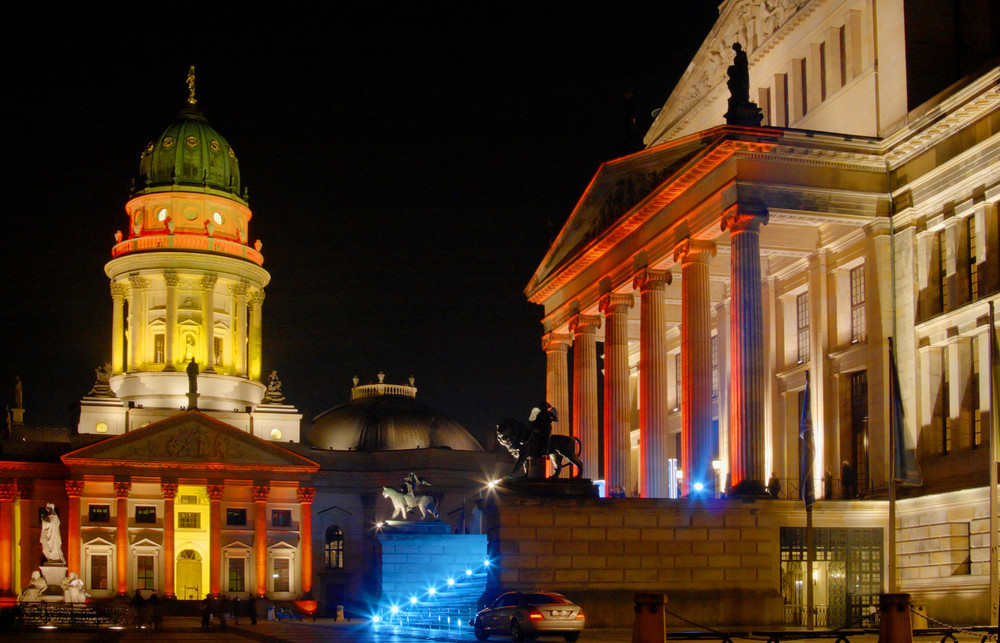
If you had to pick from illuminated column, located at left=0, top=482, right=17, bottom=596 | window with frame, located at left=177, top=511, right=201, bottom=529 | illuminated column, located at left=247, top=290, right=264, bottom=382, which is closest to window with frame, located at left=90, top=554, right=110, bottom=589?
illuminated column, located at left=0, top=482, right=17, bottom=596

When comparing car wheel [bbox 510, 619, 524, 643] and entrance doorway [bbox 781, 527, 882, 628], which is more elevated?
entrance doorway [bbox 781, 527, 882, 628]

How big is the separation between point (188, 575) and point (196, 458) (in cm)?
918

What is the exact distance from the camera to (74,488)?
89312 mm

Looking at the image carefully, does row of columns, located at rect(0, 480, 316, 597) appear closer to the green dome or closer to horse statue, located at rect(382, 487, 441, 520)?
the green dome

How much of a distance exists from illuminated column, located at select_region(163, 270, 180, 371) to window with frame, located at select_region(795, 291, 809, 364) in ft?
192

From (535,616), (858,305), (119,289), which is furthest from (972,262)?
(119,289)

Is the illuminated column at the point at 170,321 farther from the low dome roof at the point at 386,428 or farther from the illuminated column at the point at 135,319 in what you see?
the low dome roof at the point at 386,428

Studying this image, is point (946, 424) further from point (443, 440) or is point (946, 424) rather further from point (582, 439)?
point (443, 440)

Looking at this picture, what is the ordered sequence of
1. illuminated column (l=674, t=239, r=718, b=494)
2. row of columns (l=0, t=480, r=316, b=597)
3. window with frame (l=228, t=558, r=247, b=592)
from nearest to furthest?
1. illuminated column (l=674, t=239, r=718, b=494)
2. row of columns (l=0, t=480, r=316, b=597)
3. window with frame (l=228, t=558, r=247, b=592)

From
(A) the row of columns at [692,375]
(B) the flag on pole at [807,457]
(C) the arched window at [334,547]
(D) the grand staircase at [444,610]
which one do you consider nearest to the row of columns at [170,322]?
(C) the arched window at [334,547]

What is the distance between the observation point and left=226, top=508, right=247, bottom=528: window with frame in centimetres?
9475

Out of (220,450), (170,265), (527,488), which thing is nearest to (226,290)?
(170,265)

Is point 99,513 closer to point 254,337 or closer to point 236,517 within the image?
point 236,517

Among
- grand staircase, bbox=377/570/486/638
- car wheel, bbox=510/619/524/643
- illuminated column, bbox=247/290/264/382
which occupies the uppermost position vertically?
illuminated column, bbox=247/290/264/382
